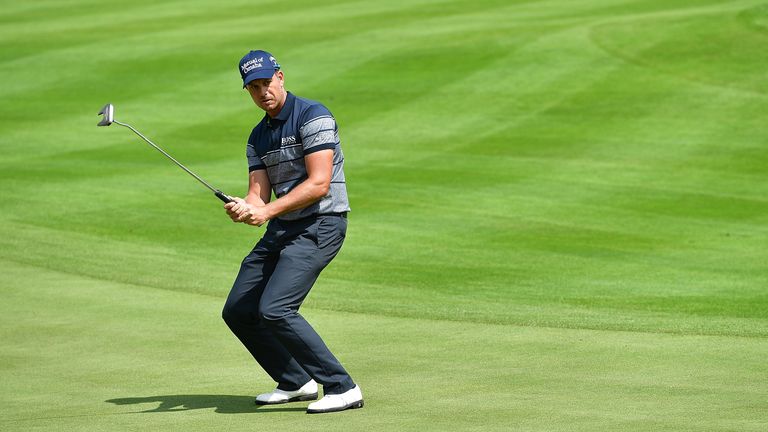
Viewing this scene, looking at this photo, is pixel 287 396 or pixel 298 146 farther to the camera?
pixel 287 396

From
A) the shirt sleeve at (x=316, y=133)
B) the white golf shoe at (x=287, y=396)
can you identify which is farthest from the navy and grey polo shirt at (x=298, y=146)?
the white golf shoe at (x=287, y=396)

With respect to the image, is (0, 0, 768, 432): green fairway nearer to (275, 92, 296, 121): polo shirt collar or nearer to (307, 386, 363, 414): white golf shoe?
(307, 386, 363, 414): white golf shoe

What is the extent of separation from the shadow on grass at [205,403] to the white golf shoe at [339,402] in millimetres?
263

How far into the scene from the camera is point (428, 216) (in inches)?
664

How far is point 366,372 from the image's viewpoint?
29.3 ft

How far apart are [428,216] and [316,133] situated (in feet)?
29.4

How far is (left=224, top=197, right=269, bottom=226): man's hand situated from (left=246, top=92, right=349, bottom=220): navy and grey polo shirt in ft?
1.05

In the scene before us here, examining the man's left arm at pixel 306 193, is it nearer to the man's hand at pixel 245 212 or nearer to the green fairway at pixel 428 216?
the man's hand at pixel 245 212

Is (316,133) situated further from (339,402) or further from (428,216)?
(428,216)

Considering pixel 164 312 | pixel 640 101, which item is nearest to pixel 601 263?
pixel 164 312

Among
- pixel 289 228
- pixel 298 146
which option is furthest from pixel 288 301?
pixel 298 146

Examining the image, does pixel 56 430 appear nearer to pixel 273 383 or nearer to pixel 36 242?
pixel 273 383

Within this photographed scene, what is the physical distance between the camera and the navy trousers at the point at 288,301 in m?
7.96

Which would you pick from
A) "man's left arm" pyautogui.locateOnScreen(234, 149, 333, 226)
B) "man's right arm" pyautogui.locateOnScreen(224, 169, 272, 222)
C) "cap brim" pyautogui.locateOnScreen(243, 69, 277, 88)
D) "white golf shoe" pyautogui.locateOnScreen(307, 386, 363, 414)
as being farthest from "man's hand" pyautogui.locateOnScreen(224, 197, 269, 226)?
"white golf shoe" pyautogui.locateOnScreen(307, 386, 363, 414)
